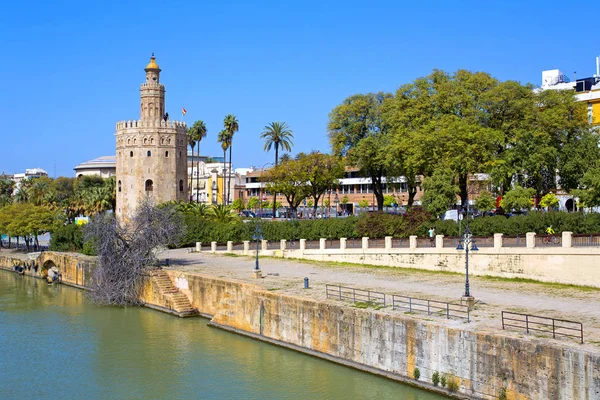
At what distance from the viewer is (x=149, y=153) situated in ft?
235

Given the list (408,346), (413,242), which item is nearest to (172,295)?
(413,242)

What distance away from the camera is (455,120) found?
155 feet

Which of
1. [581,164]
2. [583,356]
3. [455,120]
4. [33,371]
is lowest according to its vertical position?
[33,371]

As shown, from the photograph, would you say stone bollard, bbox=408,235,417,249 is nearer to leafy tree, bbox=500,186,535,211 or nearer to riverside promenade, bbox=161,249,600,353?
riverside promenade, bbox=161,249,600,353

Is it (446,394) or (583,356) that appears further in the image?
(446,394)

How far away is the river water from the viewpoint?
2400cm

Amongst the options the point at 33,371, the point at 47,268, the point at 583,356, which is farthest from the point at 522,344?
the point at 47,268

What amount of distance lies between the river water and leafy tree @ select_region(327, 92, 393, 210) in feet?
79.0

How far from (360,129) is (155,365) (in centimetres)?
3384

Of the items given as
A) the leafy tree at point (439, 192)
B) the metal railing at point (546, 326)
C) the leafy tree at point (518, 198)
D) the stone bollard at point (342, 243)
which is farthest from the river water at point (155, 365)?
the leafy tree at point (518, 198)

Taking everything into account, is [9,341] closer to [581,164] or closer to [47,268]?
[47,268]

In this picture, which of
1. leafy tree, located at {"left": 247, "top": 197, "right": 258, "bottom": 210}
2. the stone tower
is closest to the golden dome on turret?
the stone tower

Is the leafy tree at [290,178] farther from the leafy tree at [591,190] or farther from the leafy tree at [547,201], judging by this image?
the leafy tree at [591,190]

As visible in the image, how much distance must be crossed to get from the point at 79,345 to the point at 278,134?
50382 mm
